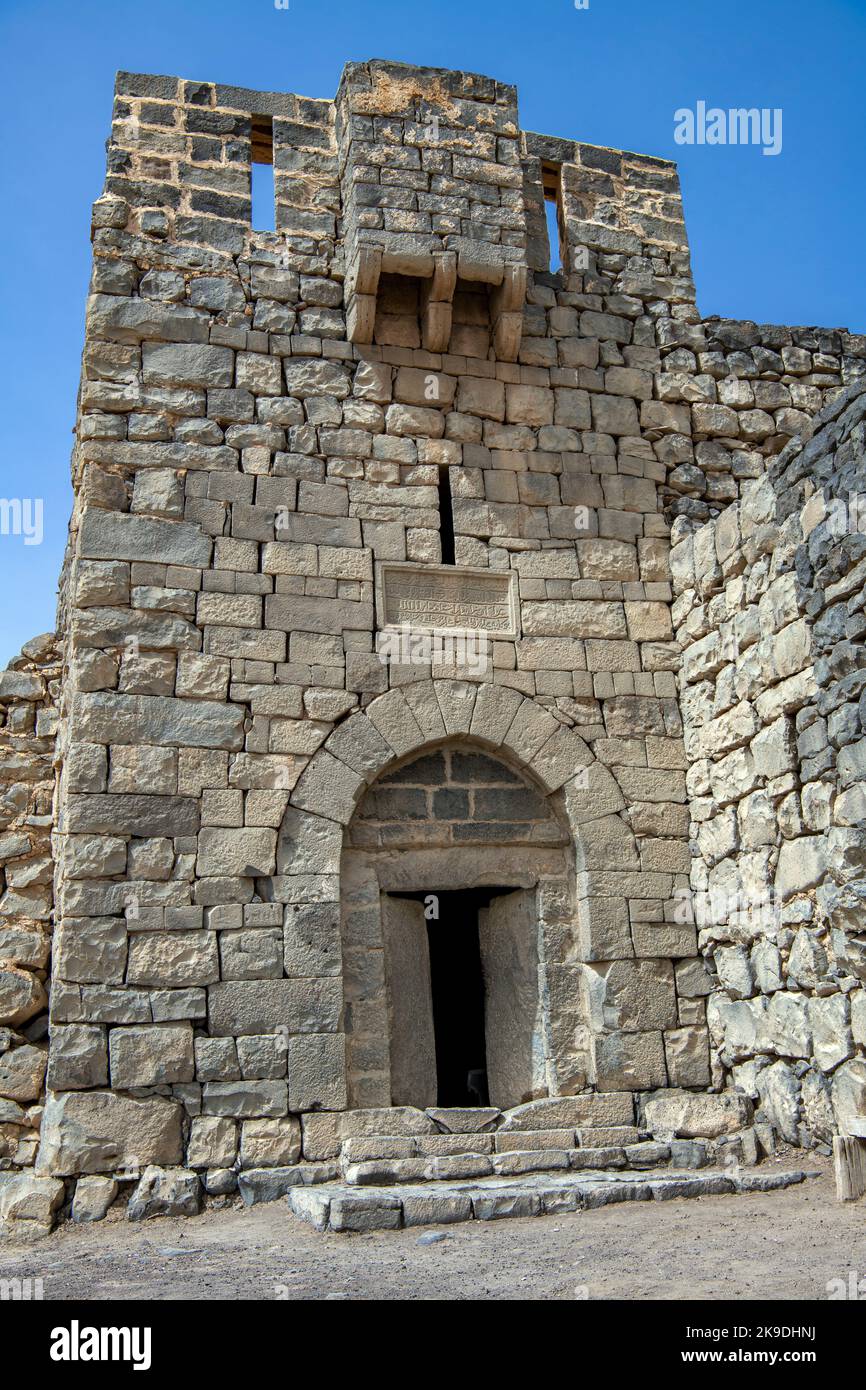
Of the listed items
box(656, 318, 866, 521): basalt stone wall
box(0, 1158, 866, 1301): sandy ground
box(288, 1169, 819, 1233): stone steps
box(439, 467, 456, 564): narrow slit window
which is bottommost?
box(0, 1158, 866, 1301): sandy ground

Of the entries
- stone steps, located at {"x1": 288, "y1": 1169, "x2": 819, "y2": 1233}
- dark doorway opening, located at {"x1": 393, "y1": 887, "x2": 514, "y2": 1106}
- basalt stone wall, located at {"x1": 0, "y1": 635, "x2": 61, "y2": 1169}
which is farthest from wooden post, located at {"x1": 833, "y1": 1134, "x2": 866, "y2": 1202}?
basalt stone wall, located at {"x1": 0, "y1": 635, "x2": 61, "y2": 1169}

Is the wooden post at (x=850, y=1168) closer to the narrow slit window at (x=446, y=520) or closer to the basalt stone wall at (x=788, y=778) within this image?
the basalt stone wall at (x=788, y=778)

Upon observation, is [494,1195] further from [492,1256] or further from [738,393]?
[738,393]

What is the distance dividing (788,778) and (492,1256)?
294 cm

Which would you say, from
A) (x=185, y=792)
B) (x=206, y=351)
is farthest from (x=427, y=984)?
(x=206, y=351)

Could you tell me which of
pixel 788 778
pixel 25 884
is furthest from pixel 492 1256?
pixel 25 884

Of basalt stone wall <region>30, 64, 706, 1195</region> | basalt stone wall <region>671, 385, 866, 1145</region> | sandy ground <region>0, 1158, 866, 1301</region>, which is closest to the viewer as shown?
sandy ground <region>0, 1158, 866, 1301</region>

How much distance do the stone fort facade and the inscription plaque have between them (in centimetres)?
2

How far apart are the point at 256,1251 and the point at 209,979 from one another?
5.40ft

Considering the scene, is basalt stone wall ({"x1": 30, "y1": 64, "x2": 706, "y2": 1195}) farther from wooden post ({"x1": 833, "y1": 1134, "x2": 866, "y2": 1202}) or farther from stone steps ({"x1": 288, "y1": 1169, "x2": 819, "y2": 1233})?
wooden post ({"x1": 833, "y1": 1134, "x2": 866, "y2": 1202})

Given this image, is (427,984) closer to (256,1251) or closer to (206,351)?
(256,1251)

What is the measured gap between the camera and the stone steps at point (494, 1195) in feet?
17.5

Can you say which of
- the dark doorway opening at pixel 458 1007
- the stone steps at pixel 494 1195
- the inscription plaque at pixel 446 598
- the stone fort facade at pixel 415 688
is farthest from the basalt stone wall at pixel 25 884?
the dark doorway opening at pixel 458 1007

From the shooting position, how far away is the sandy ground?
13.9 ft
